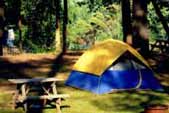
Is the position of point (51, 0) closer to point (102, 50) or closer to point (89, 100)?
point (102, 50)

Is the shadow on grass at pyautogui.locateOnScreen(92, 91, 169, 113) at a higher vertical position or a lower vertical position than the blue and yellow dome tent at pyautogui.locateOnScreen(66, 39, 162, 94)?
lower

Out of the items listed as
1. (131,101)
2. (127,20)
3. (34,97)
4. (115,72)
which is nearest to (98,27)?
(127,20)

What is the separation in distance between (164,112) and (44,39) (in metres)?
36.5

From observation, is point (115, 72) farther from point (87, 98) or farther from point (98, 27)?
point (98, 27)

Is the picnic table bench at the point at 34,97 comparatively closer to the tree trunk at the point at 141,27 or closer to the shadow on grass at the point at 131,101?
the shadow on grass at the point at 131,101

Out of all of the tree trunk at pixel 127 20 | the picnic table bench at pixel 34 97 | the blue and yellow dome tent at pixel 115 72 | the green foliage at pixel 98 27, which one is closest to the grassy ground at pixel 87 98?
the picnic table bench at pixel 34 97

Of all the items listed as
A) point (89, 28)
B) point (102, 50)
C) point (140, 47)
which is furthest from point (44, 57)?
point (89, 28)

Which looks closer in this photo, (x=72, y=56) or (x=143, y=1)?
(x=143, y=1)

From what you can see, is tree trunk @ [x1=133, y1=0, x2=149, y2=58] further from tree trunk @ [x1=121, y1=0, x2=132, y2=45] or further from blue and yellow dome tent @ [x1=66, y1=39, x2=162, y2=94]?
blue and yellow dome tent @ [x1=66, y1=39, x2=162, y2=94]

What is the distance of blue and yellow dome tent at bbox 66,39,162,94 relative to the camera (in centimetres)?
1562

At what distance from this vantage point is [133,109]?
13164 mm

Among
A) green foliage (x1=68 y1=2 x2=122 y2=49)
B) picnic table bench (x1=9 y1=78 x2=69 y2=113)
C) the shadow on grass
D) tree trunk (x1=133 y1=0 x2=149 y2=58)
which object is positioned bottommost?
green foliage (x1=68 y1=2 x2=122 y2=49)

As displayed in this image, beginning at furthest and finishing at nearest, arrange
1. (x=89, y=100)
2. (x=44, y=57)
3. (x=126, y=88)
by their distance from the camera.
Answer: (x=44, y=57)
(x=126, y=88)
(x=89, y=100)

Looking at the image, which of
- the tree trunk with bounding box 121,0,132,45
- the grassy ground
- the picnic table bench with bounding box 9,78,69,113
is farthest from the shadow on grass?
the tree trunk with bounding box 121,0,132,45
